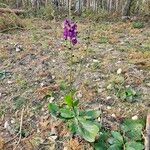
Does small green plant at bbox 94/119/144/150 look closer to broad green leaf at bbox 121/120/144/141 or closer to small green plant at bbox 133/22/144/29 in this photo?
broad green leaf at bbox 121/120/144/141

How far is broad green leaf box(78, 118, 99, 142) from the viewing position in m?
Answer: 2.73

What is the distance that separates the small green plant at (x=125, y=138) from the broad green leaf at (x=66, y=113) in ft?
0.83

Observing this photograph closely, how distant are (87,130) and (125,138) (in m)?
0.26

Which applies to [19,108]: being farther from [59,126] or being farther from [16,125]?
[59,126]

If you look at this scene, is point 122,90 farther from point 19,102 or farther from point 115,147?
point 19,102

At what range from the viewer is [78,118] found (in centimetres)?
286

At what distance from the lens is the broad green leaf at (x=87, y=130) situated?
2.73 meters

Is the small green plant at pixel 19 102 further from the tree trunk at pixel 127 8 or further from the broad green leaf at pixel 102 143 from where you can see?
the tree trunk at pixel 127 8

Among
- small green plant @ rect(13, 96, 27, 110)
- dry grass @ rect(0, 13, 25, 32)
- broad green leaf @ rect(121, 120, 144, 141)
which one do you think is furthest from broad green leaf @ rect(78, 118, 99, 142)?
dry grass @ rect(0, 13, 25, 32)

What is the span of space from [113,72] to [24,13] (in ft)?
9.26

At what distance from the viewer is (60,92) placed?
3.34 m

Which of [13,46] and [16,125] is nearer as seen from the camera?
[16,125]

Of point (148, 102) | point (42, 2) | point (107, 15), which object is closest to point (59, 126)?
point (148, 102)

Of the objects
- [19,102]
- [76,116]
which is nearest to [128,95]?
[76,116]
